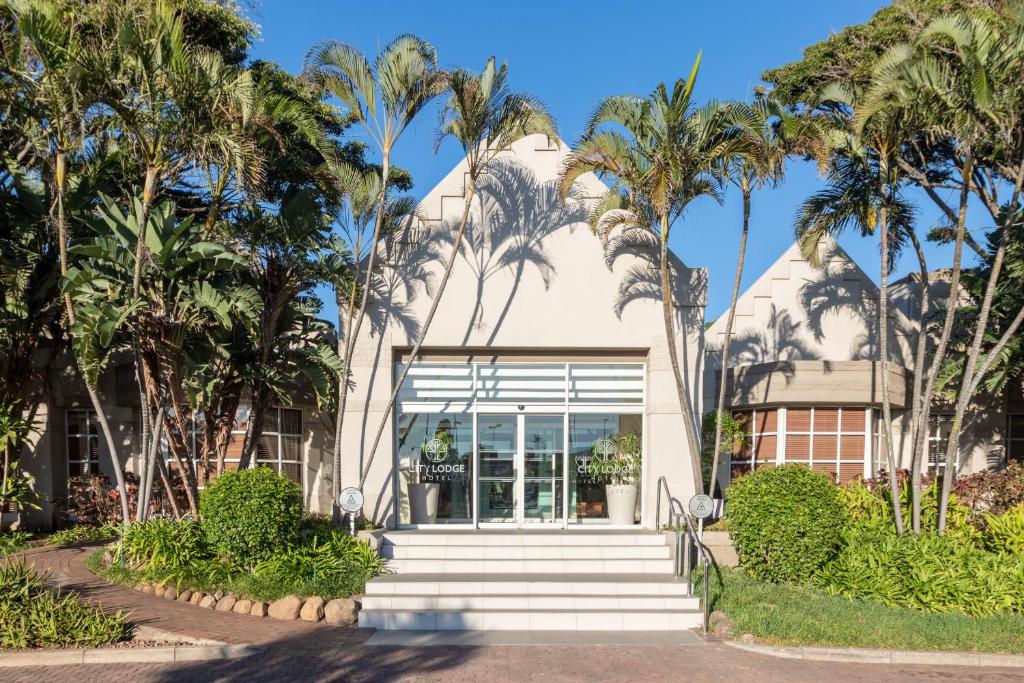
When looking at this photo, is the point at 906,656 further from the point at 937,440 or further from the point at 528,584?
the point at 937,440

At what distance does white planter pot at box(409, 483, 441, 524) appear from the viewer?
502 inches

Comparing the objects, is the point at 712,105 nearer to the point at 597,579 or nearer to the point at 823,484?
the point at 823,484

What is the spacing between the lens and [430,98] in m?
11.4

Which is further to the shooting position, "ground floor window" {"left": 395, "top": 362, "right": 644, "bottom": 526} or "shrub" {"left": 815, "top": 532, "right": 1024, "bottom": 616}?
"ground floor window" {"left": 395, "top": 362, "right": 644, "bottom": 526}

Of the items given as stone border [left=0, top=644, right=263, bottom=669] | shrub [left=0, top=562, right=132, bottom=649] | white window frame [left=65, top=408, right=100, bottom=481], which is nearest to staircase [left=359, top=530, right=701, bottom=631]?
stone border [left=0, top=644, right=263, bottom=669]

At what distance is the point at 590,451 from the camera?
12.9 metres

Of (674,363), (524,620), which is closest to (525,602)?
(524,620)

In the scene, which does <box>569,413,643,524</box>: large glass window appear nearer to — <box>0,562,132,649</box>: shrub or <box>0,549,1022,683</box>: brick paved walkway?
<box>0,549,1022,683</box>: brick paved walkway

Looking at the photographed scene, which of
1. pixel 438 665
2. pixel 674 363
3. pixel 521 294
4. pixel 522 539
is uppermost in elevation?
pixel 521 294

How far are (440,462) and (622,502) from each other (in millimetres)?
3089

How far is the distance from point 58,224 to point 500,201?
21.0ft

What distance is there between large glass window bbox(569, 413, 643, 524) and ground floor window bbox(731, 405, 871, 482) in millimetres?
3271

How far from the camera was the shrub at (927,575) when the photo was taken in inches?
369

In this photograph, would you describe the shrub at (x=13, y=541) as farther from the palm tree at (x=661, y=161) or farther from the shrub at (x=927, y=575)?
the shrub at (x=927, y=575)
